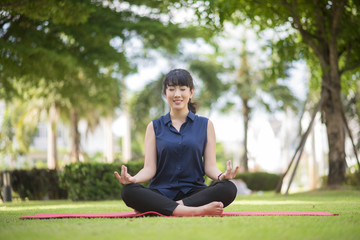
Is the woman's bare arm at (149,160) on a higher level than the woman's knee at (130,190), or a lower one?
higher

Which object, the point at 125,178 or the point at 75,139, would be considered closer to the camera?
the point at 125,178

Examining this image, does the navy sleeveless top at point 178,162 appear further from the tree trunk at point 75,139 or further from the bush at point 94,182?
the tree trunk at point 75,139

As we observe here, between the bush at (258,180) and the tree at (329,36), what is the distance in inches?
292

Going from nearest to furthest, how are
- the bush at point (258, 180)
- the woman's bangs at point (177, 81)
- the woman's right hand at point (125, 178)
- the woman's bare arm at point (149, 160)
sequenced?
the woman's right hand at point (125, 178), the woman's bare arm at point (149, 160), the woman's bangs at point (177, 81), the bush at point (258, 180)

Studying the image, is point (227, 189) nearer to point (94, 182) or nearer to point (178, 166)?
point (178, 166)

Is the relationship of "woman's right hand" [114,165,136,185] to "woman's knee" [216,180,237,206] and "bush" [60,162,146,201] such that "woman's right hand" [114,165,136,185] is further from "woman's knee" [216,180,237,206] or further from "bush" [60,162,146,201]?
"bush" [60,162,146,201]

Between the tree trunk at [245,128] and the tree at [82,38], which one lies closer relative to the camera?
the tree at [82,38]

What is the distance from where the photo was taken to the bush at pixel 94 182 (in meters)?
11.8

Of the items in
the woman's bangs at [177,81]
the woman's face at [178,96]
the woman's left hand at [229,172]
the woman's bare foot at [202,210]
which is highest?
the woman's bangs at [177,81]

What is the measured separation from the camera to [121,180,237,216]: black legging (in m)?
5.15

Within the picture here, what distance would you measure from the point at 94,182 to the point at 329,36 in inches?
267

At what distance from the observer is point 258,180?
797 inches

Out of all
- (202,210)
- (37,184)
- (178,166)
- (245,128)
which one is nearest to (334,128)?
(37,184)

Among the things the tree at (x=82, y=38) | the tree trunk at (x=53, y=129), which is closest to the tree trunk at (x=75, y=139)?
the tree trunk at (x=53, y=129)
